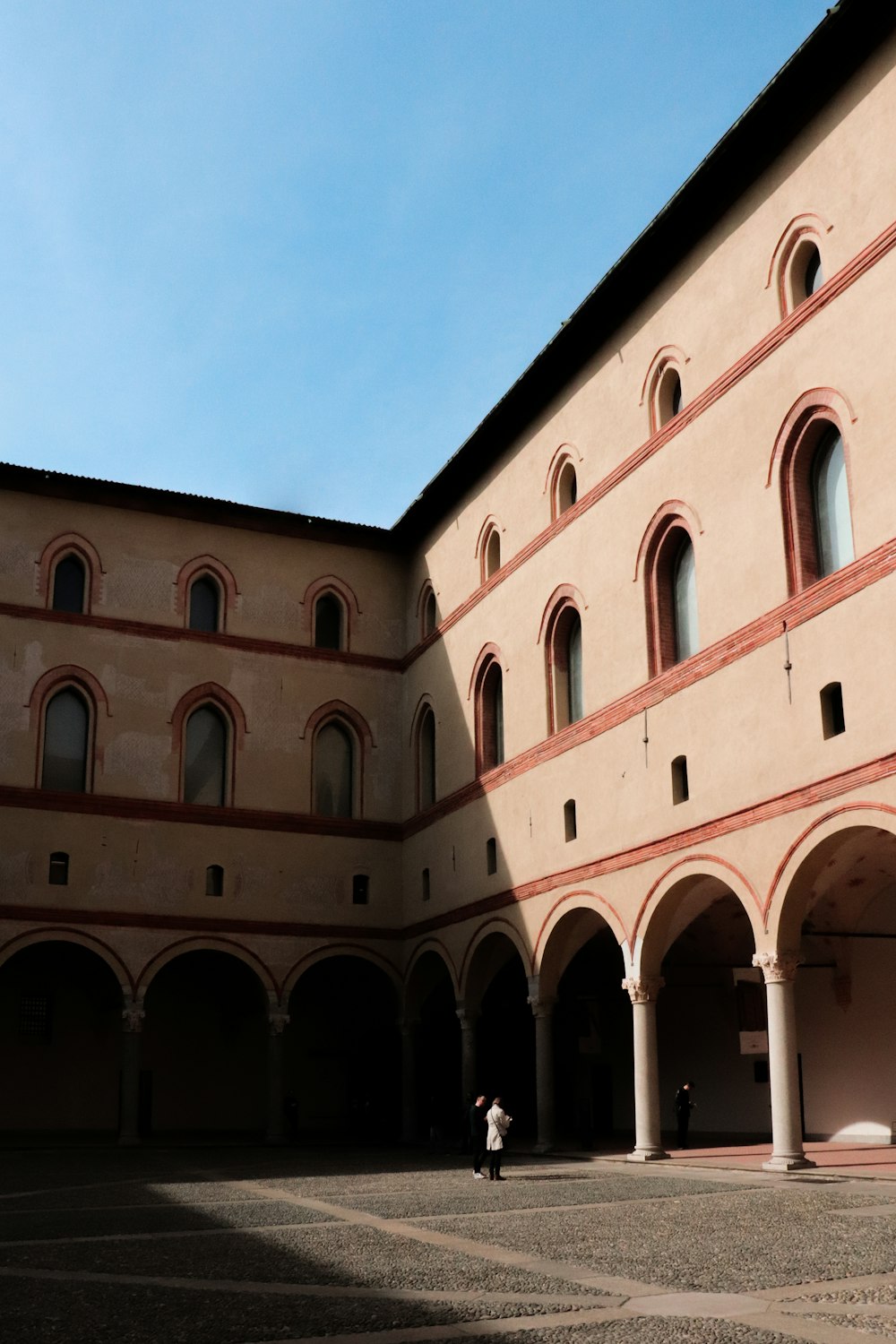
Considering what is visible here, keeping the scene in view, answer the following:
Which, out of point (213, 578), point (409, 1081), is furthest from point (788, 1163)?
point (213, 578)

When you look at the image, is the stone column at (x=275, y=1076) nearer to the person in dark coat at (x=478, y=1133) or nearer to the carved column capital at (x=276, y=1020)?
the carved column capital at (x=276, y=1020)

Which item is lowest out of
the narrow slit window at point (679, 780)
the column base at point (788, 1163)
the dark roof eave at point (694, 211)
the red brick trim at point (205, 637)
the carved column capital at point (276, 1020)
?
the column base at point (788, 1163)

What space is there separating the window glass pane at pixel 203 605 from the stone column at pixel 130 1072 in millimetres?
7867

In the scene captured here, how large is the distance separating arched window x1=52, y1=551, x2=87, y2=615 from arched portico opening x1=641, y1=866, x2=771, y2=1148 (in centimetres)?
A: 1365

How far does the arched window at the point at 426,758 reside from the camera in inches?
1185

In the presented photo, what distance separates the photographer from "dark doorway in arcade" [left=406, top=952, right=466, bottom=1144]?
97.1 feet

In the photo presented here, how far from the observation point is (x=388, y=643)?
31922 millimetres

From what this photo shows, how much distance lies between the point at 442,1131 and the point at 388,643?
10339mm

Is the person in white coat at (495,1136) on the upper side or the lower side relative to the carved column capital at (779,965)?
lower

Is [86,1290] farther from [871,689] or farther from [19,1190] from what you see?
[871,689]

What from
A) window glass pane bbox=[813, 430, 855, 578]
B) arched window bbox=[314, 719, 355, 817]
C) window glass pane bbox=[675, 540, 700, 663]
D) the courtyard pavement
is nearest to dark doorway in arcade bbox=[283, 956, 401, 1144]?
arched window bbox=[314, 719, 355, 817]

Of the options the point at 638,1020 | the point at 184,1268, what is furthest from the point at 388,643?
the point at 184,1268

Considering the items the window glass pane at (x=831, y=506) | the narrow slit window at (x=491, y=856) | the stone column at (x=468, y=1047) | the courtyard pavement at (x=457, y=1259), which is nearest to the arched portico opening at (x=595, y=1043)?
the stone column at (x=468, y=1047)

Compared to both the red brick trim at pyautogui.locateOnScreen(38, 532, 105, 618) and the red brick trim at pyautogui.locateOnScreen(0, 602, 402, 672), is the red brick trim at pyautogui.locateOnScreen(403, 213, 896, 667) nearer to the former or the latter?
the red brick trim at pyautogui.locateOnScreen(0, 602, 402, 672)
